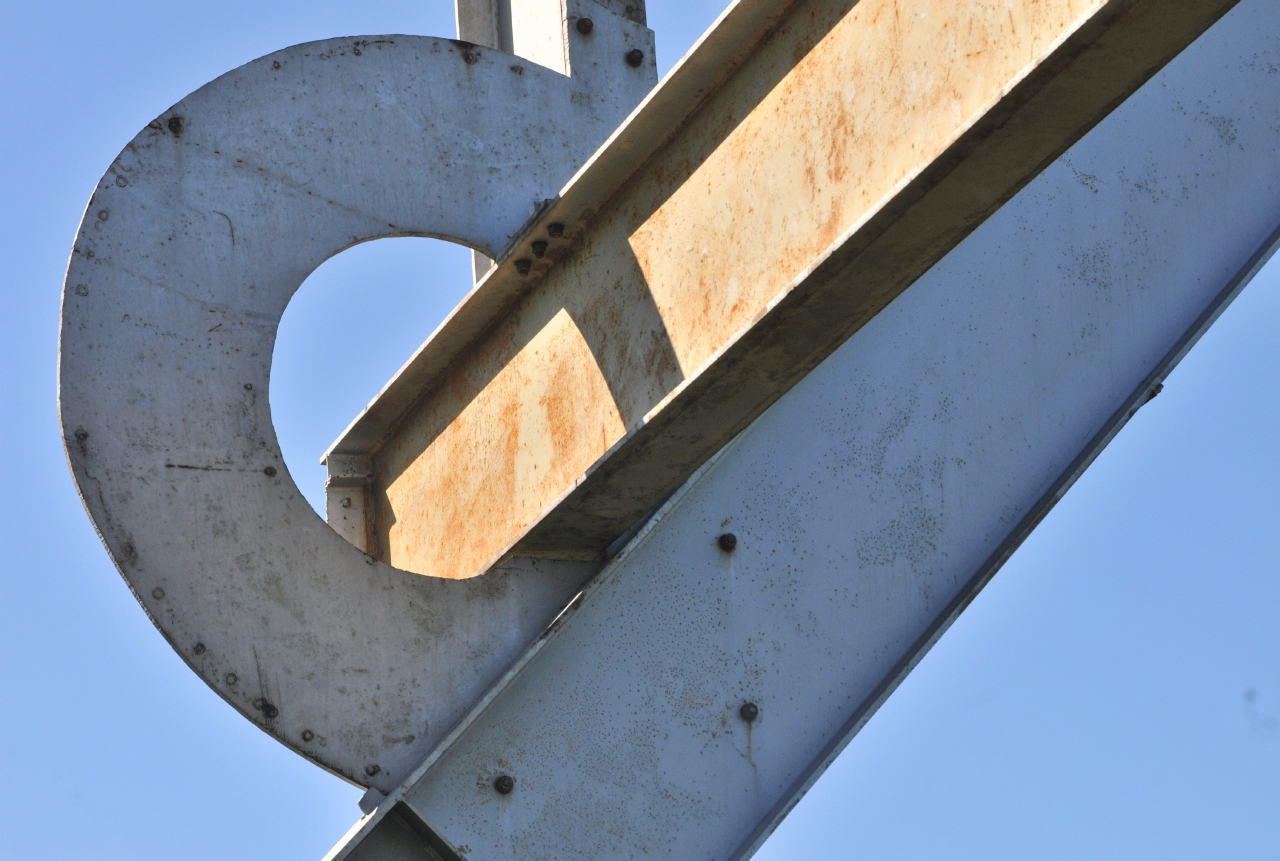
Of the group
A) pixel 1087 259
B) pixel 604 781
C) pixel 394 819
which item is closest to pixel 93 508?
pixel 394 819

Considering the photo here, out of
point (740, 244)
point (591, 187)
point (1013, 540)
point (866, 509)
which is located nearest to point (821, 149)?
point (740, 244)

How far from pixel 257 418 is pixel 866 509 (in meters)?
1.75

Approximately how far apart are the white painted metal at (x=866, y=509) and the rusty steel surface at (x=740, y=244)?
0.39 metres

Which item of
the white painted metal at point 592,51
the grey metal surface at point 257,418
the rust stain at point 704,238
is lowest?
the grey metal surface at point 257,418

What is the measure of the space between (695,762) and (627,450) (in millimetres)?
1003

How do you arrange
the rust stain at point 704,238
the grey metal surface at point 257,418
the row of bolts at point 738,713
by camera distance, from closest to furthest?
1. the rust stain at point 704,238
2. the grey metal surface at point 257,418
3. the row of bolts at point 738,713

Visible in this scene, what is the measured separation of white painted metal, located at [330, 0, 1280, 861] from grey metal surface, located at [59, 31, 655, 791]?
0.20 metres

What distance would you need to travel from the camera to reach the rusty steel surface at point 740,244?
2.83m

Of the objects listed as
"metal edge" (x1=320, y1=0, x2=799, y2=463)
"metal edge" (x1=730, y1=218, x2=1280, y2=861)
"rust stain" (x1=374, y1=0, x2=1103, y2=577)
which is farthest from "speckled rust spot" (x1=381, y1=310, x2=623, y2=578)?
"metal edge" (x1=730, y1=218, x2=1280, y2=861)

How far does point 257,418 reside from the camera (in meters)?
4.17

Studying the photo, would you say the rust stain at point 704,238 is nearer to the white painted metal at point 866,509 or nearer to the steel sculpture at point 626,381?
the steel sculpture at point 626,381

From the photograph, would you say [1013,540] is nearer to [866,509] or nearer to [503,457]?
[866,509]

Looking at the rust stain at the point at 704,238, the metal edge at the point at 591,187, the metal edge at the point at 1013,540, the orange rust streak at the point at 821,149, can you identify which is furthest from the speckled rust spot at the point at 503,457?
the metal edge at the point at 1013,540

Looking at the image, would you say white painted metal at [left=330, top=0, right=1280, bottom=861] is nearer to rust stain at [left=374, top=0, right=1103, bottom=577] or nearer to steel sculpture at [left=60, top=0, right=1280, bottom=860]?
steel sculpture at [left=60, top=0, right=1280, bottom=860]
